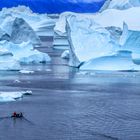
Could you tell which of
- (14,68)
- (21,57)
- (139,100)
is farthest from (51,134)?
(21,57)

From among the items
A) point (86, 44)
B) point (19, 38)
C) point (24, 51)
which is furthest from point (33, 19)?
point (86, 44)

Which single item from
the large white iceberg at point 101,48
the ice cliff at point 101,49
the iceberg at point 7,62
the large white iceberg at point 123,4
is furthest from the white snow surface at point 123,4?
the iceberg at point 7,62

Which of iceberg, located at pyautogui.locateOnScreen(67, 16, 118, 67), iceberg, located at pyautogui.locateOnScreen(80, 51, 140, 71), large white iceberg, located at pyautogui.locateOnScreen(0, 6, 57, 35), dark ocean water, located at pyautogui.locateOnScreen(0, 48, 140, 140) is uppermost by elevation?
large white iceberg, located at pyautogui.locateOnScreen(0, 6, 57, 35)

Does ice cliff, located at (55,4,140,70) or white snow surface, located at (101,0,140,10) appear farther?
white snow surface, located at (101,0,140,10)

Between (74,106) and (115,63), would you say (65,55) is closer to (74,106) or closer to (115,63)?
(115,63)

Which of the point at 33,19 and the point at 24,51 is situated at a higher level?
the point at 33,19

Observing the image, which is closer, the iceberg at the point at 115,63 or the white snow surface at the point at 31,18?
the iceberg at the point at 115,63

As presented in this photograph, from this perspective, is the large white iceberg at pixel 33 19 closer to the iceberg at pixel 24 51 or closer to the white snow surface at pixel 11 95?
the iceberg at pixel 24 51

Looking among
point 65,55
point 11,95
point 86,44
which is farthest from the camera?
point 65,55

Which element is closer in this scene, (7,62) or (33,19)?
(7,62)

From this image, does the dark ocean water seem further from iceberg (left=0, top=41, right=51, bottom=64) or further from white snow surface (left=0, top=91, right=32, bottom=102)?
iceberg (left=0, top=41, right=51, bottom=64)

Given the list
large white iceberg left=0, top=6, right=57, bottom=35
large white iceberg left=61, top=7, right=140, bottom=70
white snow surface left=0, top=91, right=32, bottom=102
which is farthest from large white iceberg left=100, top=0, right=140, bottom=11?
white snow surface left=0, top=91, right=32, bottom=102

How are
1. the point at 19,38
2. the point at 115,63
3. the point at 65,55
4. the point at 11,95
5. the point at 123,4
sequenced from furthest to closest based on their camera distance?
1. the point at 123,4
2. the point at 19,38
3. the point at 65,55
4. the point at 115,63
5. the point at 11,95

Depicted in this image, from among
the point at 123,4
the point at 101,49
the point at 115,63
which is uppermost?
the point at 123,4
